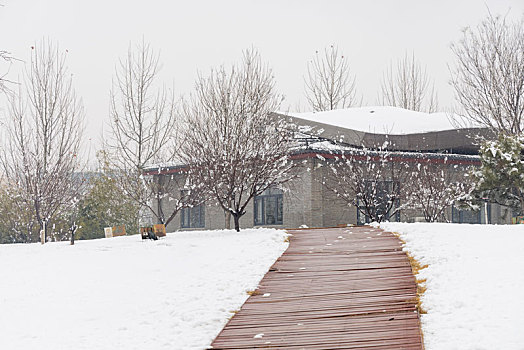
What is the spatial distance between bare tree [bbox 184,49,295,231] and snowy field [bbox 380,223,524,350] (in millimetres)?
7756

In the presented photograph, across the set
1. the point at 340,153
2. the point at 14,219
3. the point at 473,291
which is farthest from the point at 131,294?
the point at 14,219

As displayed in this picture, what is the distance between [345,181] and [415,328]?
16.3m

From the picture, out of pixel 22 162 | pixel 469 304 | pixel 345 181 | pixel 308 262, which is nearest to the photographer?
pixel 469 304

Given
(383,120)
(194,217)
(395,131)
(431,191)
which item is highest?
(383,120)

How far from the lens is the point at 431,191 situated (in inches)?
885

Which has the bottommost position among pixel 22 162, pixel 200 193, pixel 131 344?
pixel 131 344

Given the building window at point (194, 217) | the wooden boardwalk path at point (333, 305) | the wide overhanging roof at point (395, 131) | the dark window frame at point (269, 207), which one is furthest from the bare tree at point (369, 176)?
the wooden boardwalk path at point (333, 305)

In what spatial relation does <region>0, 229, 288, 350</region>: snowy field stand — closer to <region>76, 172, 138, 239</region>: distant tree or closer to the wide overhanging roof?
the wide overhanging roof

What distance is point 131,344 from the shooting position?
23.1ft

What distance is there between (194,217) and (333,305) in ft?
67.1

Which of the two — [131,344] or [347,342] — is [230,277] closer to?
[131,344]

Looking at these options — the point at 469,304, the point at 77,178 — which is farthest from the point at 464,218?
the point at 469,304

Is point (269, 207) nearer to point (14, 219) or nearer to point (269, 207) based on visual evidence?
point (269, 207)

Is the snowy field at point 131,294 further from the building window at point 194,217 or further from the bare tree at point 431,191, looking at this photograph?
the building window at point 194,217
